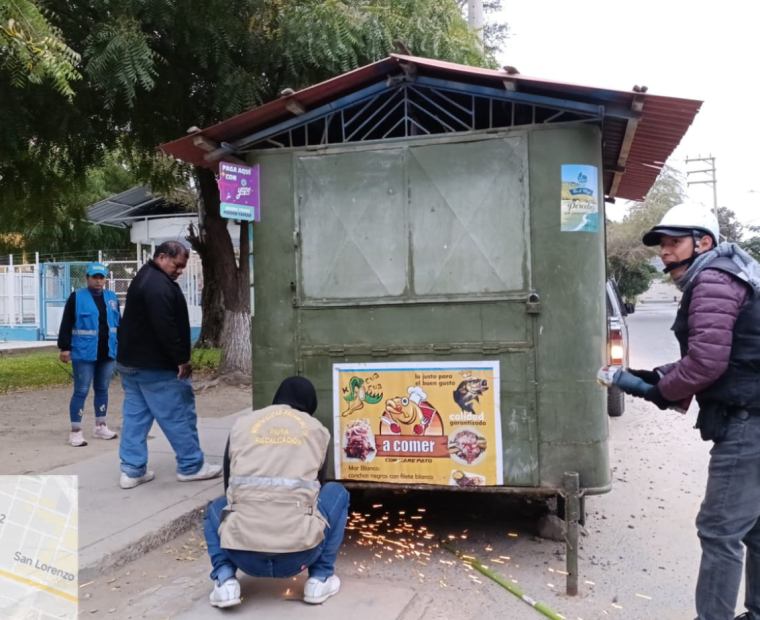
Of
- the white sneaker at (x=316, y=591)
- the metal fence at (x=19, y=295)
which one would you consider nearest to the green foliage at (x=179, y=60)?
the white sneaker at (x=316, y=591)

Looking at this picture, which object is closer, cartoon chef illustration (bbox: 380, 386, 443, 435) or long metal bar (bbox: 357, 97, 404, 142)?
cartoon chef illustration (bbox: 380, 386, 443, 435)

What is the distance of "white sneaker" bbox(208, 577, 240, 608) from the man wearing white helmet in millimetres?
2203

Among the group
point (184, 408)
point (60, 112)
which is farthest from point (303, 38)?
point (184, 408)

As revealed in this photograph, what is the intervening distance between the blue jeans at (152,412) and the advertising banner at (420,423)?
62.2 inches

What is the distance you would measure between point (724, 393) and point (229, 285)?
946 cm

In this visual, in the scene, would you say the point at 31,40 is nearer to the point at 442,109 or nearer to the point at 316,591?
the point at 442,109

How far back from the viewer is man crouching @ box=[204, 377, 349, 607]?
329 centimetres

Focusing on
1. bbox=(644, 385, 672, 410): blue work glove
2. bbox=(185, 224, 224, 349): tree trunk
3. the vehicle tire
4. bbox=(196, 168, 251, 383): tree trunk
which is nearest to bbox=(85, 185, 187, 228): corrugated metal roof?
bbox=(185, 224, 224, 349): tree trunk

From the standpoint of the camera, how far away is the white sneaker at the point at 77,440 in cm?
700

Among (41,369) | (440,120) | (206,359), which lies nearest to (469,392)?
(440,120)

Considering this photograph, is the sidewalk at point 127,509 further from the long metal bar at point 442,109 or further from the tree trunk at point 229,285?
the tree trunk at point 229,285

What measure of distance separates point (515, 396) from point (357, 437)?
3.44 ft

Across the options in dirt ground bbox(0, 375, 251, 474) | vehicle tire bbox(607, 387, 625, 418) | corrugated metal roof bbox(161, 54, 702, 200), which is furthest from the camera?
vehicle tire bbox(607, 387, 625, 418)

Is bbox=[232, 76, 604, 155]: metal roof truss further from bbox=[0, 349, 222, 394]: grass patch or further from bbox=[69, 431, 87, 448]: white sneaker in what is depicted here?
bbox=[0, 349, 222, 394]: grass patch
